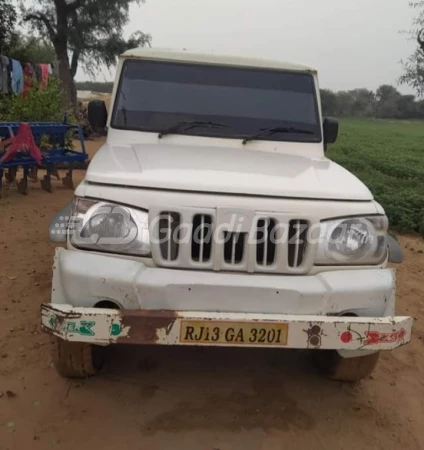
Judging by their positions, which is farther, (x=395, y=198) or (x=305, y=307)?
(x=395, y=198)

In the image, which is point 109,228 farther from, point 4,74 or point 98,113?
point 4,74

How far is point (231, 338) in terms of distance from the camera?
96.8 inches

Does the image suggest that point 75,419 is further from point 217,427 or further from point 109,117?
point 109,117

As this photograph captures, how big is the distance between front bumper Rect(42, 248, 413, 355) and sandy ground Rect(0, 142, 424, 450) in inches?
22.1

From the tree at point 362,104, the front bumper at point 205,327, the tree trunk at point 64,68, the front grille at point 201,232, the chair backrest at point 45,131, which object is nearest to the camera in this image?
the front bumper at point 205,327

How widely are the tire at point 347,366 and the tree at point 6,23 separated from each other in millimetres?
15763

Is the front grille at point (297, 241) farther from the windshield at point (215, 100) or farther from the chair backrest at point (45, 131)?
the chair backrest at point (45, 131)

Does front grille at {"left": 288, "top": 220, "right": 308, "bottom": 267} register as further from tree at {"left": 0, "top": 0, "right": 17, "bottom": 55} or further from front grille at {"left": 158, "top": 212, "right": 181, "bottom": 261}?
tree at {"left": 0, "top": 0, "right": 17, "bottom": 55}

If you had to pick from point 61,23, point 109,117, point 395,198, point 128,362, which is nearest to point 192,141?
point 109,117

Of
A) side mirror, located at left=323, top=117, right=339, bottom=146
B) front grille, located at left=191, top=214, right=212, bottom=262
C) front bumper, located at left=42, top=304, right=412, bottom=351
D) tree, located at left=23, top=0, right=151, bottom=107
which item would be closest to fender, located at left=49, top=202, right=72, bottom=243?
front bumper, located at left=42, top=304, right=412, bottom=351

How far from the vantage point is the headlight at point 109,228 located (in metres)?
2.55

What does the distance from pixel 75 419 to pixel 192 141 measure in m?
1.87

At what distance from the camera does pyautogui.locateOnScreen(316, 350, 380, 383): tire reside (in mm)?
3037

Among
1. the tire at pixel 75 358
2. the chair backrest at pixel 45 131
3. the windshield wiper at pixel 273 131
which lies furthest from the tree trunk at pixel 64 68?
the tire at pixel 75 358
